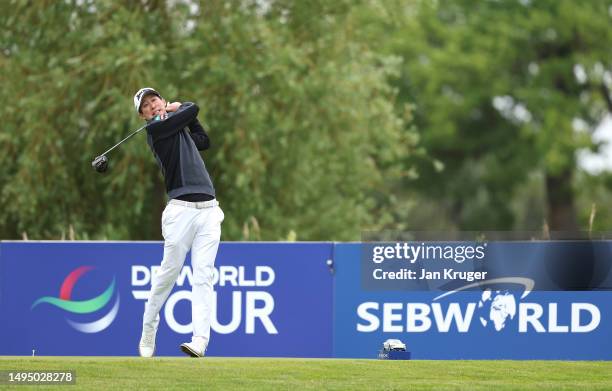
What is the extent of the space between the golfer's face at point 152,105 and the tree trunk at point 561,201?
33803 millimetres

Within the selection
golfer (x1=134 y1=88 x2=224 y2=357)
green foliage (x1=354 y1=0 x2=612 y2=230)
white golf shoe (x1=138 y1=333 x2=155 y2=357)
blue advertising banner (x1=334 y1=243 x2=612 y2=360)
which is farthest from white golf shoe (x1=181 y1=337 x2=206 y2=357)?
green foliage (x1=354 y1=0 x2=612 y2=230)

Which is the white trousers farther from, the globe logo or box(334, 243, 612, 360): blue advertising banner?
the globe logo

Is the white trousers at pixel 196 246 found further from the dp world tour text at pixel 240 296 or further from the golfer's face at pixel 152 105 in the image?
the dp world tour text at pixel 240 296

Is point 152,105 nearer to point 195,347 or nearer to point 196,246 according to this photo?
point 196,246

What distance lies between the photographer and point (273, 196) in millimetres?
19281

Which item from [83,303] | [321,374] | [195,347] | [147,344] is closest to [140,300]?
[83,303]

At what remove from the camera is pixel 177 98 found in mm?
17531

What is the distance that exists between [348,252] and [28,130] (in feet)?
27.5

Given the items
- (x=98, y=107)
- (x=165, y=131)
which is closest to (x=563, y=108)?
(x=98, y=107)

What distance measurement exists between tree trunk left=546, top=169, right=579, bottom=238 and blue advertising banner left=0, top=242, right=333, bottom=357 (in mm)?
31135

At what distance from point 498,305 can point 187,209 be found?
11.8 ft

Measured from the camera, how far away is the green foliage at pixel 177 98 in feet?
57.5

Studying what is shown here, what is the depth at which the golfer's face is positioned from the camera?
28.2 feet

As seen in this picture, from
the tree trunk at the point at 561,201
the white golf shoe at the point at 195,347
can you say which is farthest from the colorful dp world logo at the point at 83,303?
the tree trunk at the point at 561,201
